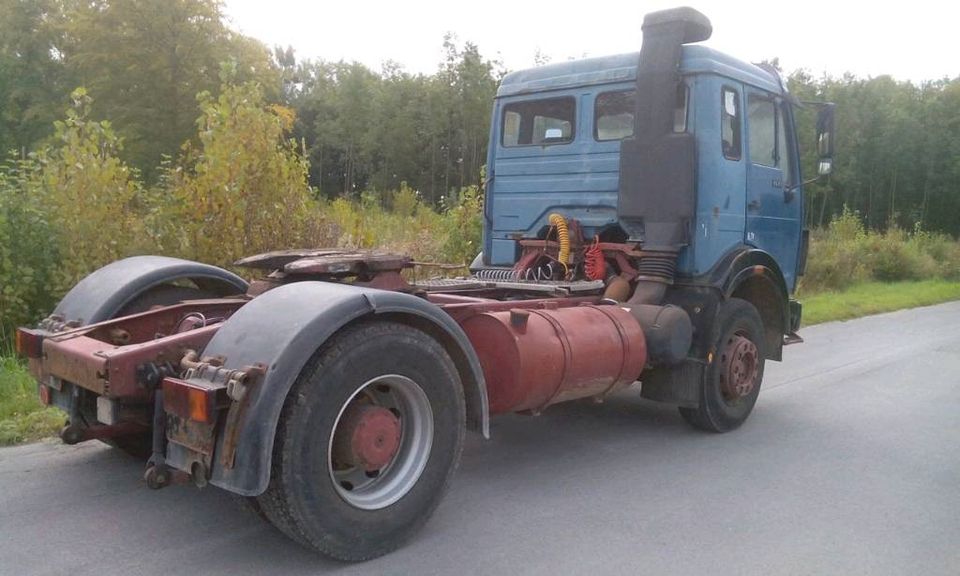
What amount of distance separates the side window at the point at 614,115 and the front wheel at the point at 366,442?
10.8ft

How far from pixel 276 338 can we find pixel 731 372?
4.05 meters

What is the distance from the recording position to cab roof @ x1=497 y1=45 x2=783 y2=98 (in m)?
6.23

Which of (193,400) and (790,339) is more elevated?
(193,400)

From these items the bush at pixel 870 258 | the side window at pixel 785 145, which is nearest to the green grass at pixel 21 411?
the side window at pixel 785 145

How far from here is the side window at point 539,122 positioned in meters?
A: 6.92

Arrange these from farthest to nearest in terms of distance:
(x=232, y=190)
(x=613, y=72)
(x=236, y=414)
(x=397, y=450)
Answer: (x=232, y=190)
(x=613, y=72)
(x=397, y=450)
(x=236, y=414)

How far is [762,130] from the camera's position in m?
6.87

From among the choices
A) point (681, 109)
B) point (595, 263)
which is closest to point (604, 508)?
point (595, 263)

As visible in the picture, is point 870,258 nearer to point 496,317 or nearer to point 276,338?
point 496,317

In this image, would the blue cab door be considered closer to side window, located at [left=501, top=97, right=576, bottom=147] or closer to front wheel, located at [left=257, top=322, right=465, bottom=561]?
side window, located at [left=501, top=97, right=576, bottom=147]

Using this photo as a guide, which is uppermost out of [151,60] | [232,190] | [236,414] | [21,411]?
[151,60]

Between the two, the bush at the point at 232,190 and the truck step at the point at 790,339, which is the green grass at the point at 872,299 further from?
the bush at the point at 232,190

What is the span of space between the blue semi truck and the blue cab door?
0.03 m

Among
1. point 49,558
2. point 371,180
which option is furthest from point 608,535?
point 371,180
